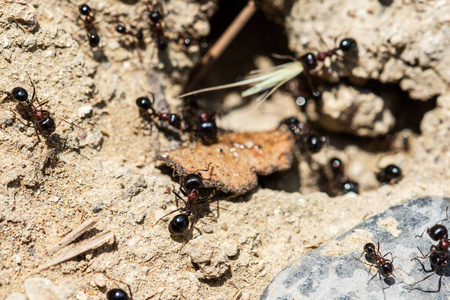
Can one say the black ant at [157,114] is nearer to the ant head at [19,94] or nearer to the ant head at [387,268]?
the ant head at [19,94]

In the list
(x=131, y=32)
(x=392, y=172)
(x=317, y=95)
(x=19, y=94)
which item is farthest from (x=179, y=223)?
(x=392, y=172)

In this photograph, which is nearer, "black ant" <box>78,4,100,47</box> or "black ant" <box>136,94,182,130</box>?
"black ant" <box>78,4,100,47</box>

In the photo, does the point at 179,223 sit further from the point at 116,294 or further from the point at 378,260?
the point at 378,260

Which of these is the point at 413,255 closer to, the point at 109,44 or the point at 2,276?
the point at 2,276

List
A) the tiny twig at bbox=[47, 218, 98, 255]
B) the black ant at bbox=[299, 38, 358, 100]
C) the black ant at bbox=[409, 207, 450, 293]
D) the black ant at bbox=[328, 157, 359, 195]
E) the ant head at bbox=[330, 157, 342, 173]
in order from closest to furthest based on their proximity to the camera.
Answer: the tiny twig at bbox=[47, 218, 98, 255] → the black ant at bbox=[409, 207, 450, 293] → the black ant at bbox=[299, 38, 358, 100] → the black ant at bbox=[328, 157, 359, 195] → the ant head at bbox=[330, 157, 342, 173]

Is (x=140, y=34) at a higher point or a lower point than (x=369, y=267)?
higher

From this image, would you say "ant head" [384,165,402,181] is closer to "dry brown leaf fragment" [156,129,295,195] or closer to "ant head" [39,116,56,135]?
"dry brown leaf fragment" [156,129,295,195]

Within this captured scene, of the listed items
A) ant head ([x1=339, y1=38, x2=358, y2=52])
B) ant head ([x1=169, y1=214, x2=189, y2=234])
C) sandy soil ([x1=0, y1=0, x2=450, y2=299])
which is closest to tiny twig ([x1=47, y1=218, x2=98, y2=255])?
sandy soil ([x1=0, y1=0, x2=450, y2=299])

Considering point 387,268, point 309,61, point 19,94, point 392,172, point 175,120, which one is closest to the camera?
point 387,268
